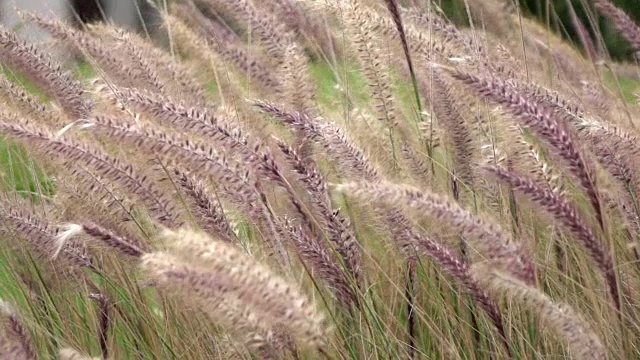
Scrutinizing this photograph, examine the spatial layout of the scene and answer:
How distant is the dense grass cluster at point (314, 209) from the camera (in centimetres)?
135

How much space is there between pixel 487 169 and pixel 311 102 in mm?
625

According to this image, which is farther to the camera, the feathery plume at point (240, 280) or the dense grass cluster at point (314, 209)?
the dense grass cluster at point (314, 209)

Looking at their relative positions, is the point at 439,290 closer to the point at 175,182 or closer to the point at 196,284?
the point at 175,182

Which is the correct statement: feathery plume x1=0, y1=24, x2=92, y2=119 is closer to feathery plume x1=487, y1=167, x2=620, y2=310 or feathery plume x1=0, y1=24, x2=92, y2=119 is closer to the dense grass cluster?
the dense grass cluster

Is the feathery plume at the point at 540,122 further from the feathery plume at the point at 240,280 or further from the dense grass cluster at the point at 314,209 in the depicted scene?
the feathery plume at the point at 240,280

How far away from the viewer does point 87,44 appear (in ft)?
7.77

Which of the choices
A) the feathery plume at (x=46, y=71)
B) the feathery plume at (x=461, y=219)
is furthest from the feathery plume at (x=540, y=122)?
the feathery plume at (x=46, y=71)

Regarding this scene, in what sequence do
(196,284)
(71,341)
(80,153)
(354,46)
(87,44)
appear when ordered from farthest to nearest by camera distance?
(87,44)
(354,46)
(71,341)
(80,153)
(196,284)

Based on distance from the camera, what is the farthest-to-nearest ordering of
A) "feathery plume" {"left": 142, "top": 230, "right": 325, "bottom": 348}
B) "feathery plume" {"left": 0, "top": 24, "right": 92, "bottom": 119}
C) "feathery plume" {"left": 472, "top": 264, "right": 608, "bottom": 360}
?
"feathery plume" {"left": 0, "top": 24, "right": 92, "bottom": 119} → "feathery plume" {"left": 472, "top": 264, "right": 608, "bottom": 360} → "feathery plume" {"left": 142, "top": 230, "right": 325, "bottom": 348}

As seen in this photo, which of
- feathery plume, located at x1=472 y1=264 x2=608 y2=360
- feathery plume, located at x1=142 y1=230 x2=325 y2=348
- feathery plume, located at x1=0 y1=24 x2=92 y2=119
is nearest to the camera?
feathery plume, located at x1=142 y1=230 x2=325 y2=348

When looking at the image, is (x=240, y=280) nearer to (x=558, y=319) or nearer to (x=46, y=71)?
(x=558, y=319)

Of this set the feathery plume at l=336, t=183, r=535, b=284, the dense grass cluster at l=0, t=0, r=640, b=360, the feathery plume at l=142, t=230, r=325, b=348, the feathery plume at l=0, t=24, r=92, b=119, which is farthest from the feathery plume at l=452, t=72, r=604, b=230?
the feathery plume at l=0, t=24, r=92, b=119

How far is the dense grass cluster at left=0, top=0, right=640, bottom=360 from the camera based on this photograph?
135cm

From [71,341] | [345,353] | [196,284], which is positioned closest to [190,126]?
[196,284]
